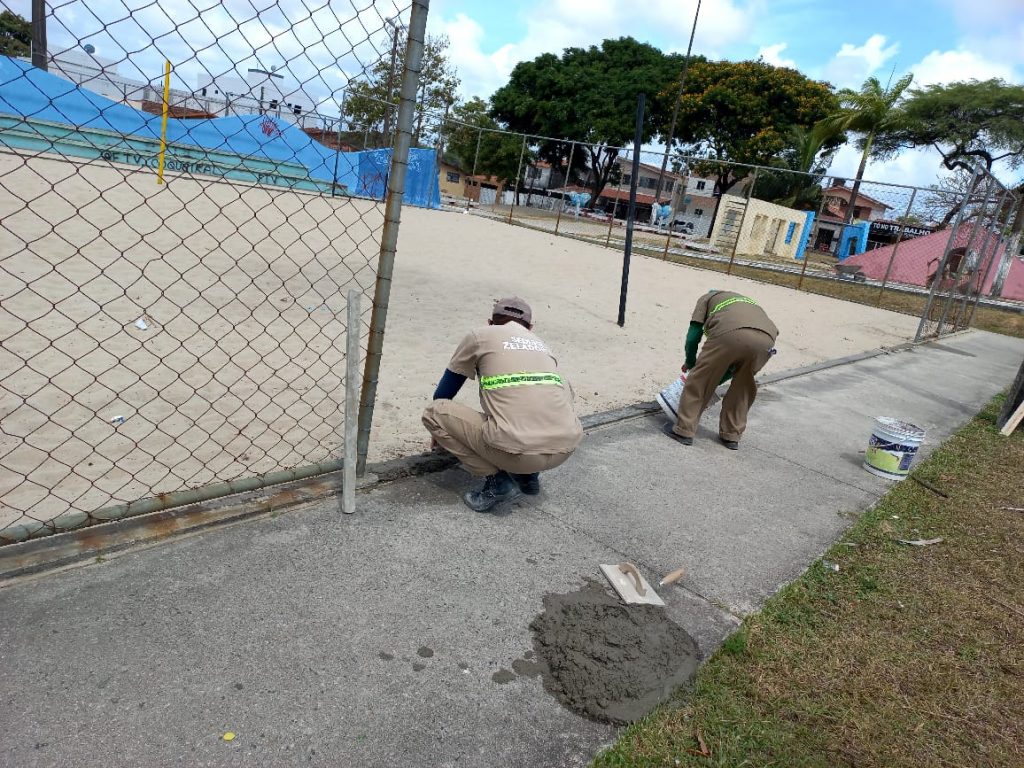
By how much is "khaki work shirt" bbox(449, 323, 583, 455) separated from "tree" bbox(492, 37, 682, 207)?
4097 cm

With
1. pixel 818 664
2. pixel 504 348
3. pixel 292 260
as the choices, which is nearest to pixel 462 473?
pixel 504 348

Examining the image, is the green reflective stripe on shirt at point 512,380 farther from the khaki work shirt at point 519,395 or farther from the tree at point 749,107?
the tree at point 749,107

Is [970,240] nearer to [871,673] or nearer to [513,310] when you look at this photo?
[513,310]

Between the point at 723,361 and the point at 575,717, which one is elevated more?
the point at 723,361

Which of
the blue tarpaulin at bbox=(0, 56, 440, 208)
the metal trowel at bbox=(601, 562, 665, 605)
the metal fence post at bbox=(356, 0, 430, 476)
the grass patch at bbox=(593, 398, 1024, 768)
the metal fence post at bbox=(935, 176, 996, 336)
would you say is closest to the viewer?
the grass patch at bbox=(593, 398, 1024, 768)

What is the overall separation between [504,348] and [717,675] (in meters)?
1.64

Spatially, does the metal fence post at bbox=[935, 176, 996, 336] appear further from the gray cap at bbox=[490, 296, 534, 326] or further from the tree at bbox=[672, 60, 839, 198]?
the tree at bbox=[672, 60, 839, 198]

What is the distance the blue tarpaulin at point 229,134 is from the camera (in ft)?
38.3

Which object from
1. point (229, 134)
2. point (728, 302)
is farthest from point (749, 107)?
point (728, 302)

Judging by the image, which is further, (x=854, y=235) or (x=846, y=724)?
(x=854, y=235)

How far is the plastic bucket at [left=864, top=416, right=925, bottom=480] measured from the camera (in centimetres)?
458

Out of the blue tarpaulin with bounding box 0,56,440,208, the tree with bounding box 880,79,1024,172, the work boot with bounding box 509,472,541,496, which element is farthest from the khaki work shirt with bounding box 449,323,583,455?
the tree with bounding box 880,79,1024,172

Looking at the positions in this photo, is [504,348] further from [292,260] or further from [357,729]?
[292,260]

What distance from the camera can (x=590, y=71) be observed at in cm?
4297
